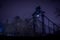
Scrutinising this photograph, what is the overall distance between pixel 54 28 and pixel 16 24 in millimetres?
3757

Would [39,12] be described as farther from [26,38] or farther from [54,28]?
[26,38]

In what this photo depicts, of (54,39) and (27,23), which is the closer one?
(54,39)

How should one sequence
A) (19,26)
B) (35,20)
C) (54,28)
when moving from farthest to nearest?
(19,26) < (35,20) < (54,28)

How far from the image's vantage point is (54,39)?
497 cm

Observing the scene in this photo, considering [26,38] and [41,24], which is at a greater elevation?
[41,24]

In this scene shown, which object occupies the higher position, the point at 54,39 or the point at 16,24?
the point at 16,24

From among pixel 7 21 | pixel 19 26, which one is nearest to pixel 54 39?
pixel 19 26

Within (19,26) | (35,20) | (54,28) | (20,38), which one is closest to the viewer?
(20,38)

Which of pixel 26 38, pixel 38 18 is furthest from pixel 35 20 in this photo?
pixel 26 38

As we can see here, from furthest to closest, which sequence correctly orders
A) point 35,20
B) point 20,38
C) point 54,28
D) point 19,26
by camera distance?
1. point 19,26
2. point 35,20
3. point 54,28
4. point 20,38

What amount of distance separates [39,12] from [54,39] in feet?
16.4

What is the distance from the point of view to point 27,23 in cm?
1003

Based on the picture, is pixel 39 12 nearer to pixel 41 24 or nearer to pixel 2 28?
pixel 41 24

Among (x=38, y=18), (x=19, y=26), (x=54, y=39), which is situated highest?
(x=38, y=18)
